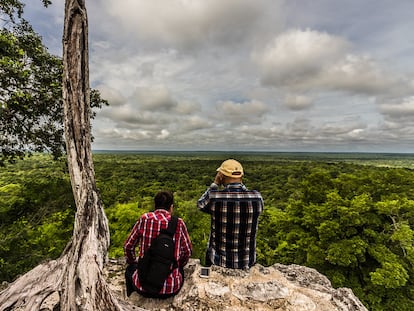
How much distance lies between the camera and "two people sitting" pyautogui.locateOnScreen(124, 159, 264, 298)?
8.46 ft

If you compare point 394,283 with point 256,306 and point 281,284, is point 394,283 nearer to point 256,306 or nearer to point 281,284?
point 281,284

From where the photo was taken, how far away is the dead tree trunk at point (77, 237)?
192 cm

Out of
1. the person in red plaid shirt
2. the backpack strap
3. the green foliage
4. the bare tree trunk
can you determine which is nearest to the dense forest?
the green foliage

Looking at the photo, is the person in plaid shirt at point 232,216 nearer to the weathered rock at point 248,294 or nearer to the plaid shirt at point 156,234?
the weathered rock at point 248,294

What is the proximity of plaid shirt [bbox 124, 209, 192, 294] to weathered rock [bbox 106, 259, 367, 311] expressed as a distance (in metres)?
0.18

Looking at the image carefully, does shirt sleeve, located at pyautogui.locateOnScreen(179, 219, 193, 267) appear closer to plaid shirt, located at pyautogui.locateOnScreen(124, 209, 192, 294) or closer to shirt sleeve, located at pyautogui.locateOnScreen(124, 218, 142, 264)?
plaid shirt, located at pyautogui.locateOnScreen(124, 209, 192, 294)

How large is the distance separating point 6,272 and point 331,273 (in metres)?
11.7

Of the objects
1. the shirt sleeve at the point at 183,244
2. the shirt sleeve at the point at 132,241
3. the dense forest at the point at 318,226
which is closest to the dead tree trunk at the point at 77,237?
the shirt sleeve at the point at 132,241

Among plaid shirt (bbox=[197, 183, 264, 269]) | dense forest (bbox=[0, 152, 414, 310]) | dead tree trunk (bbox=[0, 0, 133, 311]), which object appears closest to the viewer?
dead tree trunk (bbox=[0, 0, 133, 311])

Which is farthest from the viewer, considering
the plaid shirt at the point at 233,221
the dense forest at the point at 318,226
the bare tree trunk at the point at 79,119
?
the dense forest at the point at 318,226

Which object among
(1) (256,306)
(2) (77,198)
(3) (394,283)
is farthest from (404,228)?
(2) (77,198)

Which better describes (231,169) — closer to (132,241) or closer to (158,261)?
(158,261)

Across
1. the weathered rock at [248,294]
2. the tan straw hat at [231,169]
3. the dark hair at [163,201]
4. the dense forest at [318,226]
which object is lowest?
the dense forest at [318,226]

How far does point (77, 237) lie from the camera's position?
103 inches
